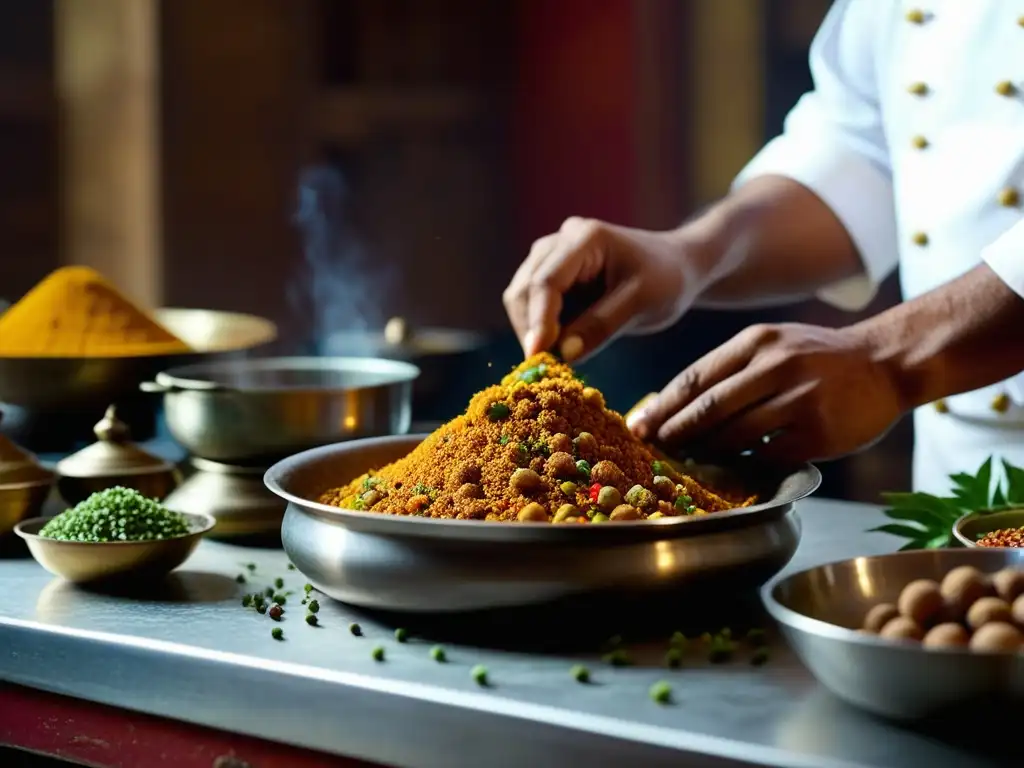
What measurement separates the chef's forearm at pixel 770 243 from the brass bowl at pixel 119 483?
0.80m

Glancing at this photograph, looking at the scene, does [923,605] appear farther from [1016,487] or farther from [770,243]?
[770,243]

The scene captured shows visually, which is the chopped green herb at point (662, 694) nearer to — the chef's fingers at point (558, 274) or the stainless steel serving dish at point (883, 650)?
the stainless steel serving dish at point (883, 650)

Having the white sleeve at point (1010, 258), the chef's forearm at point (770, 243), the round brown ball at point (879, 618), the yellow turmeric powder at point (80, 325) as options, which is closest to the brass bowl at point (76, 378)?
the yellow turmeric powder at point (80, 325)

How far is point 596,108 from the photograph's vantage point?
12.5 feet

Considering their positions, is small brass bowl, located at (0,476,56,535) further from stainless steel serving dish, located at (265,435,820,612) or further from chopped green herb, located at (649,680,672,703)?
chopped green herb, located at (649,680,672,703)

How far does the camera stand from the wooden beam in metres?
3.60

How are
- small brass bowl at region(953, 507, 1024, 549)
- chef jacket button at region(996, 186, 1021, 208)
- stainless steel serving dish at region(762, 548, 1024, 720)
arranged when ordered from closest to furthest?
stainless steel serving dish at region(762, 548, 1024, 720)
small brass bowl at region(953, 507, 1024, 549)
chef jacket button at region(996, 186, 1021, 208)

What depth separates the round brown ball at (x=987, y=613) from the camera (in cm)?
88

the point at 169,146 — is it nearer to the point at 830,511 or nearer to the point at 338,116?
the point at 338,116

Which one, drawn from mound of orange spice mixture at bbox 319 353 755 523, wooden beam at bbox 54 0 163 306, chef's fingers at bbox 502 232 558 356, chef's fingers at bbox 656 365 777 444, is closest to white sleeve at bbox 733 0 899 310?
chef's fingers at bbox 502 232 558 356

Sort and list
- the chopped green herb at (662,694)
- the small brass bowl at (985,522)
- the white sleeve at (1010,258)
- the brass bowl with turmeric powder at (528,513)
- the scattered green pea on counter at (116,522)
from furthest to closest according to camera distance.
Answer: the white sleeve at (1010,258) < the scattered green pea on counter at (116,522) < the small brass bowl at (985,522) < the brass bowl with turmeric powder at (528,513) < the chopped green herb at (662,694)

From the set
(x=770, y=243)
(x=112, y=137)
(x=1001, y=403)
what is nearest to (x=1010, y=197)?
(x=1001, y=403)

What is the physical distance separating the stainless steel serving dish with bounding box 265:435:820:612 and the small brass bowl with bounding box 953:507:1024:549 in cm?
17

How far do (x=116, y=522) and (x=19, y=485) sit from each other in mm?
238
